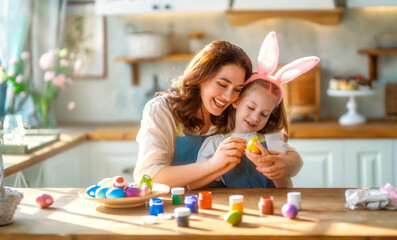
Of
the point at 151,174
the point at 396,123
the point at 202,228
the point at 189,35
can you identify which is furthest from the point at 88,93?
the point at 202,228

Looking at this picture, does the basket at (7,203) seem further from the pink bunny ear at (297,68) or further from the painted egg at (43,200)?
the pink bunny ear at (297,68)

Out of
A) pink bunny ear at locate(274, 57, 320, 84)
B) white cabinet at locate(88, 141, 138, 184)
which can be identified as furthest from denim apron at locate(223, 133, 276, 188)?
white cabinet at locate(88, 141, 138, 184)

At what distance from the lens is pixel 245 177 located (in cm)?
238

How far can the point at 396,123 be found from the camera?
4141 mm

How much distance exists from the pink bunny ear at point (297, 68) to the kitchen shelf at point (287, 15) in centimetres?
192

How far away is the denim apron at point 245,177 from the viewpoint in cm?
238

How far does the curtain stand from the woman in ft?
5.45

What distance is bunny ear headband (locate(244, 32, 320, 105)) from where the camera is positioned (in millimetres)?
2293

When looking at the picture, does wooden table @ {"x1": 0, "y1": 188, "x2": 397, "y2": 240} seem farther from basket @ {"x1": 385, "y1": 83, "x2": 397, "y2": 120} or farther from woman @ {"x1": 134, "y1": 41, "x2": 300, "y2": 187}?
basket @ {"x1": 385, "y1": 83, "x2": 397, "y2": 120}

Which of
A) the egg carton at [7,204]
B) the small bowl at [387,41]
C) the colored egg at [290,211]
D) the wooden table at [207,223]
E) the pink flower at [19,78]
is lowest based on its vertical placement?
the wooden table at [207,223]

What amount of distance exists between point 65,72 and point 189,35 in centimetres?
97

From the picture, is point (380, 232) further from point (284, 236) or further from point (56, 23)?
point (56, 23)

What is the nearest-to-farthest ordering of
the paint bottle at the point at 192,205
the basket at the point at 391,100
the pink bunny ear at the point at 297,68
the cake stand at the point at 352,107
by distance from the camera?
the paint bottle at the point at 192,205 → the pink bunny ear at the point at 297,68 → the cake stand at the point at 352,107 → the basket at the point at 391,100

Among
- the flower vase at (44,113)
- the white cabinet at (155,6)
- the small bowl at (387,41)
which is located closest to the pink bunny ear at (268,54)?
the white cabinet at (155,6)
